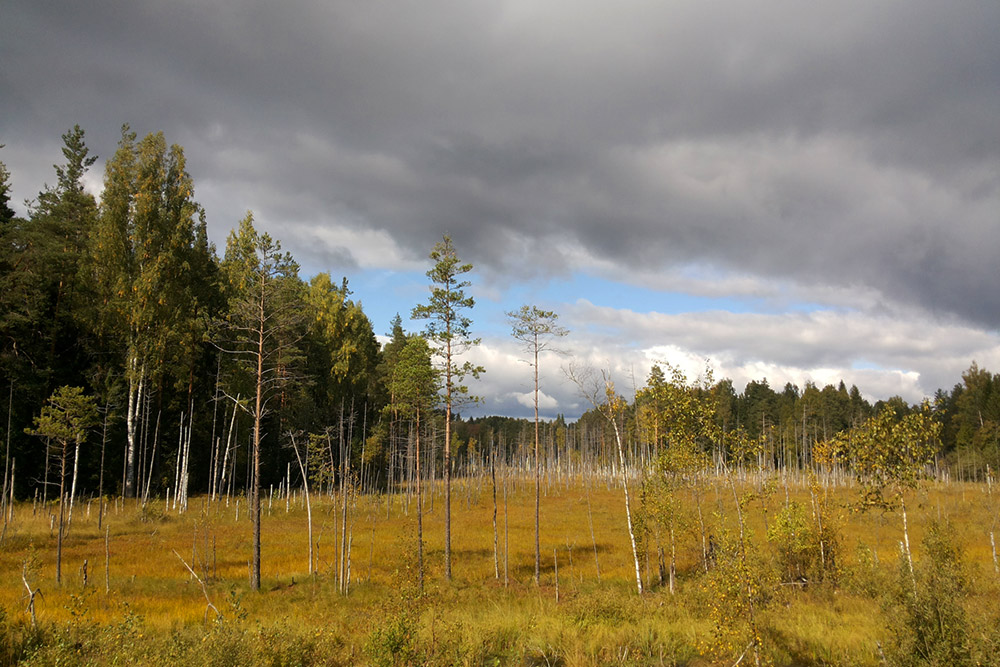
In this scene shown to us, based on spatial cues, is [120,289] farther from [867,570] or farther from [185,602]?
[867,570]

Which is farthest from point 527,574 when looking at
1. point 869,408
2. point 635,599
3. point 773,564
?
point 869,408

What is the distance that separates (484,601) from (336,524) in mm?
9367

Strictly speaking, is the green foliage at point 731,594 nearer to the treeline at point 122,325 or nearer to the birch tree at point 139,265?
the treeline at point 122,325

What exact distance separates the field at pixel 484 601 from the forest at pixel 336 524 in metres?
0.11

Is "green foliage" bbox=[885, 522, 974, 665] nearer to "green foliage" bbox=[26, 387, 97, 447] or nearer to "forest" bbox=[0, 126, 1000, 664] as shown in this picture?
"forest" bbox=[0, 126, 1000, 664]

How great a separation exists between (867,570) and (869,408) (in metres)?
99.4

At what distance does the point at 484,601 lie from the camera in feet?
62.2

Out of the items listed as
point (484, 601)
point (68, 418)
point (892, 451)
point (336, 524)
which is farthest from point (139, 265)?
point (892, 451)

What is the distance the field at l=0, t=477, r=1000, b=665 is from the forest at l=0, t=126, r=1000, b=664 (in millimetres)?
111

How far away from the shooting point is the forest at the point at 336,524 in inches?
476

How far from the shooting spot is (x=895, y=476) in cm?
1548

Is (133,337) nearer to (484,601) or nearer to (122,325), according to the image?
(122,325)

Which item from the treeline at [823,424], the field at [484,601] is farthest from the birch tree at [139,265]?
the treeline at [823,424]

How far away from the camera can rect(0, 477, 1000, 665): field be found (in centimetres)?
1044
